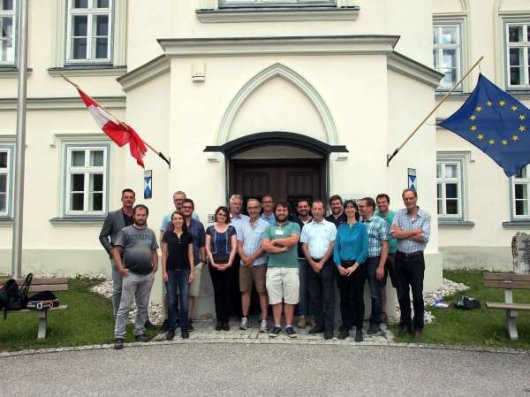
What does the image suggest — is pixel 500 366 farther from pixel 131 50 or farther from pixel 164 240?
pixel 131 50

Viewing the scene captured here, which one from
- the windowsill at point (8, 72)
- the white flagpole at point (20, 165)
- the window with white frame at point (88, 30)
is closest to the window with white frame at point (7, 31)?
the windowsill at point (8, 72)

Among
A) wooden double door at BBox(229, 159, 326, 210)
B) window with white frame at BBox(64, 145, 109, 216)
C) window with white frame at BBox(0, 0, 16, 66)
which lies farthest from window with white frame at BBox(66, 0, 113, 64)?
wooden double door at BBox(229, 159, 326, 210)

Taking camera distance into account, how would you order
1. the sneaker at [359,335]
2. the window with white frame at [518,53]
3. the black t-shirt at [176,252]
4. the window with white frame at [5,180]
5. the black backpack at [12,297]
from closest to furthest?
the black backpack at [12,297]
the sneaker at [359,335]
the black t-shirt at [176,252]
the window with white frame at [5,180]
the window with white frame at [518,53]

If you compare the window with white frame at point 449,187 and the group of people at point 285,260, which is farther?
the window with white frame at point 449,187

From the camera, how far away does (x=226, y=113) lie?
26.4ft

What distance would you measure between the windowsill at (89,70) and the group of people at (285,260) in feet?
17.9

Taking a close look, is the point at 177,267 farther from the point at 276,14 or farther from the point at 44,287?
the point at 276,14

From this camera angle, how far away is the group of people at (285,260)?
621 centimetres

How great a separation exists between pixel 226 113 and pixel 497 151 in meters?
4.08

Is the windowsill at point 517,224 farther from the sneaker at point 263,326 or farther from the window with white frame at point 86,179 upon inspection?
the window with white frame at point 86,179

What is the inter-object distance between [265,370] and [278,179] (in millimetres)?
3907

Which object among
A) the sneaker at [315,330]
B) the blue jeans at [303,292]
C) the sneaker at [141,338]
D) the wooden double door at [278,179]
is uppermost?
the wooden double door at [278,179]

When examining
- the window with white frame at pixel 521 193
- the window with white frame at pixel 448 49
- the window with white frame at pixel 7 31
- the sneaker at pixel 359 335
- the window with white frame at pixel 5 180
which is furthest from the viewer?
the window with white frame at pixel 448 49

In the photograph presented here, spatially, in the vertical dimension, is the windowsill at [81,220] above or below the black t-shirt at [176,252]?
above
